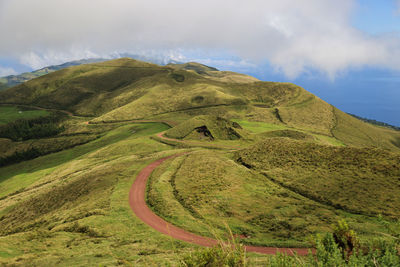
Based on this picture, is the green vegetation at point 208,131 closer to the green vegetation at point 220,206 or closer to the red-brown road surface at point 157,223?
the green vegetation at point 220,206

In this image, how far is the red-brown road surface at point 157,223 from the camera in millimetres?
18317

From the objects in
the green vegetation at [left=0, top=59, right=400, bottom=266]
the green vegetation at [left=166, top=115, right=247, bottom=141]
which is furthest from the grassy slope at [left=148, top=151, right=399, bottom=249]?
the green vegetation at [left=166, top=115, right=247, bottom=141]

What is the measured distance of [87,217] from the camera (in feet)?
85.2

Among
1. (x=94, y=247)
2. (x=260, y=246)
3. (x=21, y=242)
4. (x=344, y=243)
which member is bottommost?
(x=21, y=242)

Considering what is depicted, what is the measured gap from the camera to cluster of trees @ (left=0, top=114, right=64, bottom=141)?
129000 millimetres

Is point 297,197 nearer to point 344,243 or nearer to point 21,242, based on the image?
point 344,243

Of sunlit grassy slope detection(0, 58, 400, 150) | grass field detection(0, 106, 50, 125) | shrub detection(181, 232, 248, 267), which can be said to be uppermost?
sunlit grassy slope detection(0, 58, 400, 150)

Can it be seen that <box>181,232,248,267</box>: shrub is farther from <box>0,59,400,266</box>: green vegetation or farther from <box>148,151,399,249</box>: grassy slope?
<box>148,151,399,249</box>: grassy slope

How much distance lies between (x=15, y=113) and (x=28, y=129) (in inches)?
1552

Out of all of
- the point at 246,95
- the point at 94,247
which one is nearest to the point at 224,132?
the point at 94,247

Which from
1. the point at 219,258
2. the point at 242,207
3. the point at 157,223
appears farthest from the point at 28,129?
the point at 219,258

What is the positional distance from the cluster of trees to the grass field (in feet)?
25.5

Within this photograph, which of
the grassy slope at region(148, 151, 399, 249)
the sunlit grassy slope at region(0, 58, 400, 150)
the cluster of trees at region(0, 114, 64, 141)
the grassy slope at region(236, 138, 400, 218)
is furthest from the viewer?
the sunlit grassy slope at region(0, 58, 400, 150)

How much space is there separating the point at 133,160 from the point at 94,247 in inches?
1251
